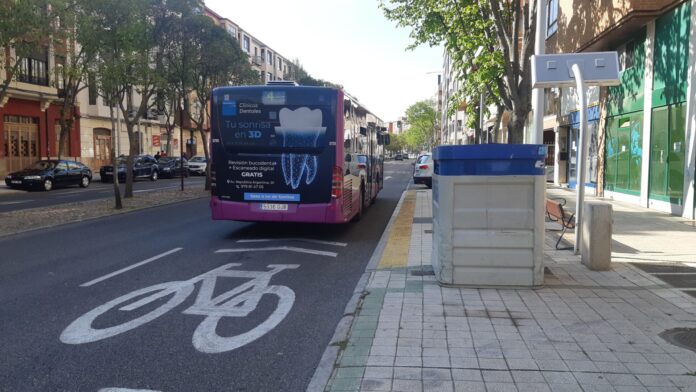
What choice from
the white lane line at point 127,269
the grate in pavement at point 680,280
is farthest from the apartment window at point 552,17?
the white lane line at point 127,269

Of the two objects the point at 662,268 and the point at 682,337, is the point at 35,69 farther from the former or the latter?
the point at 682,337

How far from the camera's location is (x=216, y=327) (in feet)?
17.2

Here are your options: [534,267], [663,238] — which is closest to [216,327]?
[534,267]

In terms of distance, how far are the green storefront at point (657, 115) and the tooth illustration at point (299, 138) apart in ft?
29.3

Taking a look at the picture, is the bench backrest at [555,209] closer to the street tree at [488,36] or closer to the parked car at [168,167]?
A: the street tree at [488,36]

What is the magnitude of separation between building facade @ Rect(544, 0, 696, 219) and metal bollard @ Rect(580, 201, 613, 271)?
673cm

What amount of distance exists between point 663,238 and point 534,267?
5077 mm

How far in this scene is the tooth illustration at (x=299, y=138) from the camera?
396 inches

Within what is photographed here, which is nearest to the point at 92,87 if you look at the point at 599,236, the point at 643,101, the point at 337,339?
the point at 643,101

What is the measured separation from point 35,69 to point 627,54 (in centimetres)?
3204

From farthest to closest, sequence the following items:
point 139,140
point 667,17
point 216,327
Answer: point 139,140 → point 667,17 → point 216,327

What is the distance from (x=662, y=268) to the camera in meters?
7.43

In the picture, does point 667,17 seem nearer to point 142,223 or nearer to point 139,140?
point 142,223

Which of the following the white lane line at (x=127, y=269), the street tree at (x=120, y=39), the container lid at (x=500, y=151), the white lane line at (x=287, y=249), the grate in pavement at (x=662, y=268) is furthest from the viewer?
the street tree at (x=120, y=39)
